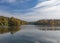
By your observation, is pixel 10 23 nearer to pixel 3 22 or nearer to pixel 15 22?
pixel 15 22

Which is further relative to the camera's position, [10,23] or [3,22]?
[10,23]

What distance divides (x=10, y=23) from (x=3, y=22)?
5.18 metres

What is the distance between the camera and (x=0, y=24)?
3462 cm

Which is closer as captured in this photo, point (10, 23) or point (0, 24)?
point (0, 24)

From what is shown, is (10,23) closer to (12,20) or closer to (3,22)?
(12,20)

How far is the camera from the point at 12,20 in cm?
4141

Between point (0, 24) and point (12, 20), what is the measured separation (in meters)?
7.18

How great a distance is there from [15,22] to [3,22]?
650 centimetres

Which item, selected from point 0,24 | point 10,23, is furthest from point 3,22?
point 10,23

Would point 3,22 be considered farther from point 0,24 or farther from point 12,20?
point 12,20

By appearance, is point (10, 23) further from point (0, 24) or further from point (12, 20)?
point (0, 24)

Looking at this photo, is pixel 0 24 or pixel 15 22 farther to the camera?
pixel 15 22

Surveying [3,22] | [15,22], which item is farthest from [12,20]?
[3,22]

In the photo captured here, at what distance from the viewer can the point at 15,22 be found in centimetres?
4162
